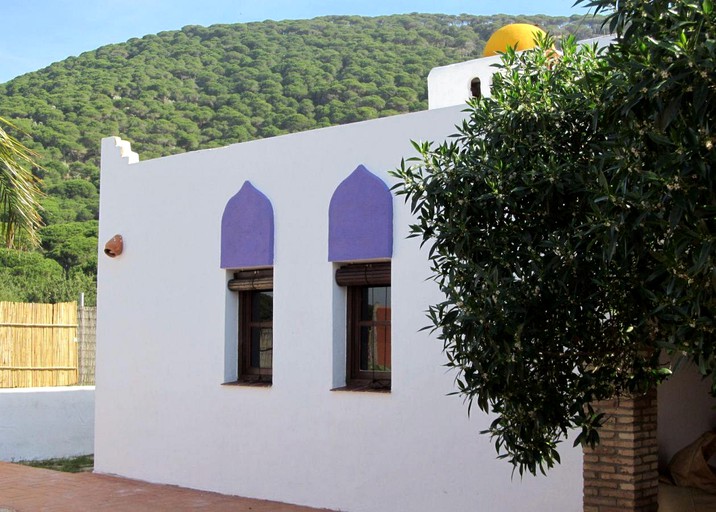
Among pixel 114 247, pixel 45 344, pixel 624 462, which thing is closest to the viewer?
pixel 624 462

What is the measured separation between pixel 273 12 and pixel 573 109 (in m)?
40.4

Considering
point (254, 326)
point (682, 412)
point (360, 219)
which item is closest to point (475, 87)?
point (360, 219)

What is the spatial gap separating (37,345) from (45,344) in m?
0.14

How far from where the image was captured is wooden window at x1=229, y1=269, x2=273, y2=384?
10305 mm

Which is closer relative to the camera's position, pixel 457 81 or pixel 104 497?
pixel 104 497

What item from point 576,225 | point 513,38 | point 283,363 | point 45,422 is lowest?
point 45,422

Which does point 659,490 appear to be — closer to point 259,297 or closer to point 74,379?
point 259,297

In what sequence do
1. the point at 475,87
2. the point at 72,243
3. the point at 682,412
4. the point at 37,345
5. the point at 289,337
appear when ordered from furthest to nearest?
1. the point at 72,243
2. the point at 37,345
3. the point at 475,87
4. the point at 289,337
5. the point at 682,412

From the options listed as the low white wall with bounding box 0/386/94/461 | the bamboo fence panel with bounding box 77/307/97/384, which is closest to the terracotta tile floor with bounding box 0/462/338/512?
the low white wall with bounding box 0/386/94/461

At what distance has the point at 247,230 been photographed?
10227mm

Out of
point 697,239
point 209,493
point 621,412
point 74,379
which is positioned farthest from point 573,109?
point 74,379

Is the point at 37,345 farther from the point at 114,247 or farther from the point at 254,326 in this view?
the point at 254,326

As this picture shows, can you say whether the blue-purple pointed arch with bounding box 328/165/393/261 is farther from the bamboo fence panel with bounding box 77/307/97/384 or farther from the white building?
the bamboo fence panel with bounding box 77/307/97/384

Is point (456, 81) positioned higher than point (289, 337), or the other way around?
point (456, 81)
